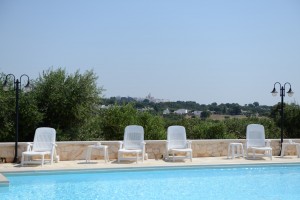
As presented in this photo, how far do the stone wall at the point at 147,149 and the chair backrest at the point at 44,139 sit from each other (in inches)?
15.0

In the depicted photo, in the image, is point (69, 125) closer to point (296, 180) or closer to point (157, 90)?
point (296, 180)

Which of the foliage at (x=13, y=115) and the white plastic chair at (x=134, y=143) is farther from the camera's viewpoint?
the foliage at (x=13, y=115)

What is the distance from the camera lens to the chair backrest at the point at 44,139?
1090 centimetres

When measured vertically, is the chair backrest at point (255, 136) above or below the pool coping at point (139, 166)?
above

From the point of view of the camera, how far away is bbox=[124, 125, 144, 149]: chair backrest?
1162 centimetres

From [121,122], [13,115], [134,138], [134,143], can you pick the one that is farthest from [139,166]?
[121,122]

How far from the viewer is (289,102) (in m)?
24.0

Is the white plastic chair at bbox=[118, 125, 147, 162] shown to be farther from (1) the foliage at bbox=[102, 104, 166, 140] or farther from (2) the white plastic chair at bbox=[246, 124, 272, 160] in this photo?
(1) the foliage at bbox=[102, 104, 166, 140]

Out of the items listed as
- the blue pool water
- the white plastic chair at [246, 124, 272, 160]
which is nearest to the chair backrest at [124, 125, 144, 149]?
the blue pool water

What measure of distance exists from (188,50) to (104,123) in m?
8.07

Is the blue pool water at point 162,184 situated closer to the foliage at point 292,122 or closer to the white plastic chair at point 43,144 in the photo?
the white plastic chair at point 43,144

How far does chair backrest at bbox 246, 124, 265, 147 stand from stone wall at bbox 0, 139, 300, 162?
44 centimetres

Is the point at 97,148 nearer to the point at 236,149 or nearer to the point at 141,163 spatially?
the point at 141,163

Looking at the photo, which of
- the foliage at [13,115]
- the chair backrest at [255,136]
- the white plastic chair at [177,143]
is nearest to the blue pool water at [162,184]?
the white plastic chair at [177,143]
